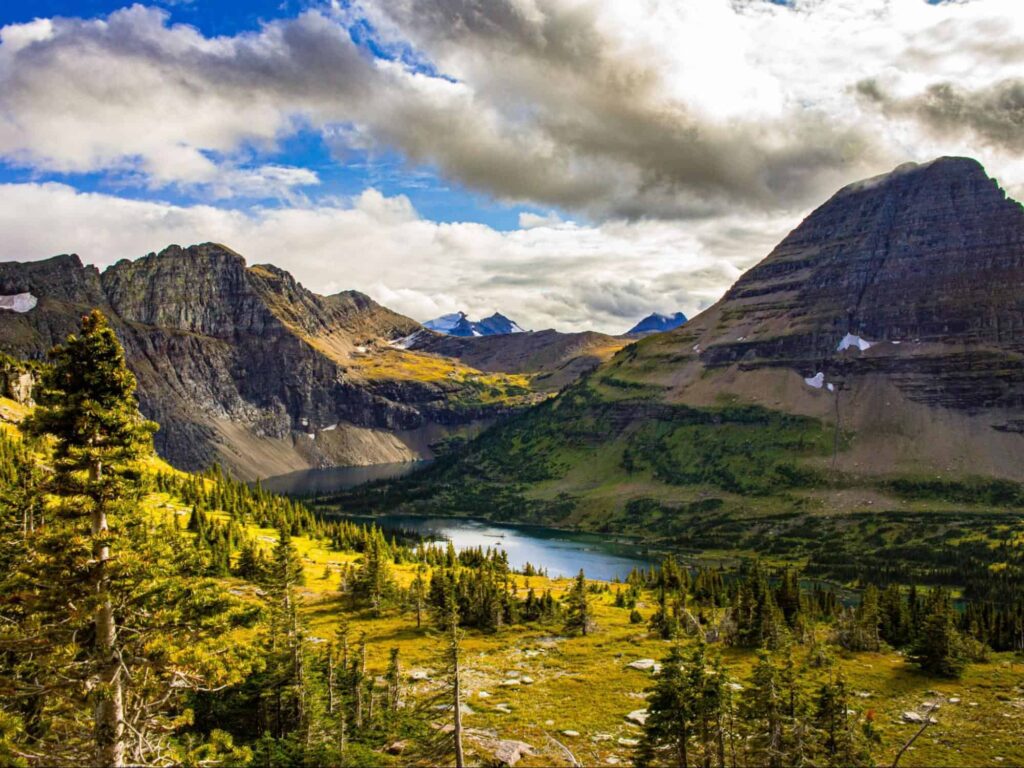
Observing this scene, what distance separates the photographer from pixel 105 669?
69.6 feet

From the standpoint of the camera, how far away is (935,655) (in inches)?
2948

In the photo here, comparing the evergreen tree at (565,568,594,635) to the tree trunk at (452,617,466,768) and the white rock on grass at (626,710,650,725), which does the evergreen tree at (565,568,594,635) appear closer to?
the white rock on grass at (626,710,650,725)

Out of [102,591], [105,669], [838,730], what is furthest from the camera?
[838,730]

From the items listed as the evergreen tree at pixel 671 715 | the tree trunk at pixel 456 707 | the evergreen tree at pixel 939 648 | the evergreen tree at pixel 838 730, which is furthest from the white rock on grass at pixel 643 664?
the tree trunk at pixel 456 707

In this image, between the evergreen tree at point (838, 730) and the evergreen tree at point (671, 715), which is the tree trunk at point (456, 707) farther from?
the evergreen tree at point (838, 730)

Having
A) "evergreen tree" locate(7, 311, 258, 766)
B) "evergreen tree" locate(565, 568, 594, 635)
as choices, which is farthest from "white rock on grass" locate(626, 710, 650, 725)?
"evergreen tree" locate(7, 311, 258, 766)

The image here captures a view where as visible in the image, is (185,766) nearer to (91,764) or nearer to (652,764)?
(91,764)

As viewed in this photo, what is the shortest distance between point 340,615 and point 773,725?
75.5 m

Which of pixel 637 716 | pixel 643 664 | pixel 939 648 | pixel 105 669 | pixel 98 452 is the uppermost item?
pixel 98 452

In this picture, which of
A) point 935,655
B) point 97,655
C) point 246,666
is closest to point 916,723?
point 935,655

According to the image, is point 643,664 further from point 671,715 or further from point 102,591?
point 102,591

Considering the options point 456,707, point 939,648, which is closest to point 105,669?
point 456,707

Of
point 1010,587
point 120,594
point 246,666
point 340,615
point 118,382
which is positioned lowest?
point 1010,587

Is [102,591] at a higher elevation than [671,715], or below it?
higher
